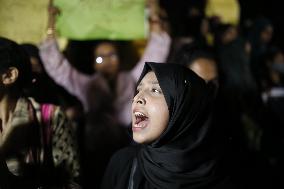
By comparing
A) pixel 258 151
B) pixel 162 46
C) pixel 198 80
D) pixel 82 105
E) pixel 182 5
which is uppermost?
pixel 182 5

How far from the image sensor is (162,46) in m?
3.18

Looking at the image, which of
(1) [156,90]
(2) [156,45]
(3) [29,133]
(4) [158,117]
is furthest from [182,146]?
(2) [156,45]

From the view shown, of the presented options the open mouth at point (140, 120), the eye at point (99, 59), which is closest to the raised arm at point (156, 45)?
the eye at point (99, 59)

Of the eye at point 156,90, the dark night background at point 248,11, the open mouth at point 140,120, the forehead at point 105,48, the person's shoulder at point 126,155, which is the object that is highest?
the dark night background at point 248,11

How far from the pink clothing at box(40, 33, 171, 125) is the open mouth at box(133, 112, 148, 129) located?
1.18m

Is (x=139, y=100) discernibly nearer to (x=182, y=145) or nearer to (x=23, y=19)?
(x=182, y=145)

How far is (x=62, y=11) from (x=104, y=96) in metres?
1.04

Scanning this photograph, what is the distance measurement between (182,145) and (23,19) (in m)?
1.03

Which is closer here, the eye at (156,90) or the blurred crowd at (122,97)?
the eye at (156,90)

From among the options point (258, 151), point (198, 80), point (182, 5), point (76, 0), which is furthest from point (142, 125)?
point (182, 5)

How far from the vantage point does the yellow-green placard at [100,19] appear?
2.38m

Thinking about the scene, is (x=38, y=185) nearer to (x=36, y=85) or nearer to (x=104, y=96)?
(x=36, y=85)

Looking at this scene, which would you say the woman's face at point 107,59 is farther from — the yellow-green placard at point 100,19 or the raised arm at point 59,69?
the yellow-green placard at point 100,19

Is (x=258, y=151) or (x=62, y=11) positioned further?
(x=258, y=151)
